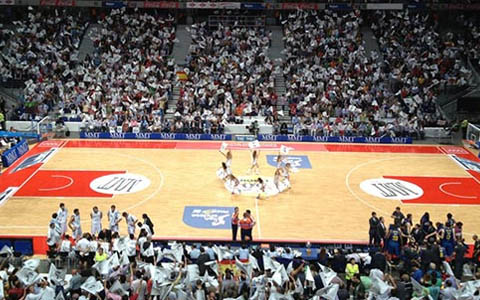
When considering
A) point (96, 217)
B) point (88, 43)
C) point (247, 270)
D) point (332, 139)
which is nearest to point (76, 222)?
point (96, 217)

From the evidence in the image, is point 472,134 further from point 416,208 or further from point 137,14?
point 137,14

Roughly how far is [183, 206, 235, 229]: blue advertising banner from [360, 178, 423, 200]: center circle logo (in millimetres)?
6398

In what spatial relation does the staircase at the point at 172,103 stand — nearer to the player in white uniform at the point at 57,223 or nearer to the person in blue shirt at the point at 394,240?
the player in white uniform at the point at 57,223

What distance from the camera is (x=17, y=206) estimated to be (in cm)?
2408

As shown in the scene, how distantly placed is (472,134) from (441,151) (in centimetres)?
280

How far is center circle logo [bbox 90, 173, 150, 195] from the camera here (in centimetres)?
2589

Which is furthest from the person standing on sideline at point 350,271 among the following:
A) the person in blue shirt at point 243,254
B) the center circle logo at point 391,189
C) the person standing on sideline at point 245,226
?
the center circle logo at point 391,189

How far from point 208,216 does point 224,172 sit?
365cm

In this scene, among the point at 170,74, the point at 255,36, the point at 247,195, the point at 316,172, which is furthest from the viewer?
the point at 255,36

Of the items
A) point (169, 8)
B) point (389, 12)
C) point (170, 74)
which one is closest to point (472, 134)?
point (389, 12)

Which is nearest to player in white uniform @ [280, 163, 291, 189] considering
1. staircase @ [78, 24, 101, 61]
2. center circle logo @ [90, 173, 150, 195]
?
center circle logo @ [90, 173, 150, 195]

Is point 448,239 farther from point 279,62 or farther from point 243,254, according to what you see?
point 279,62

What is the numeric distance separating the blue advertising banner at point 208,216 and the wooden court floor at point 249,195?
0.04 meters

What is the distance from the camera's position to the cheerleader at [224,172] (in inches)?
1013
